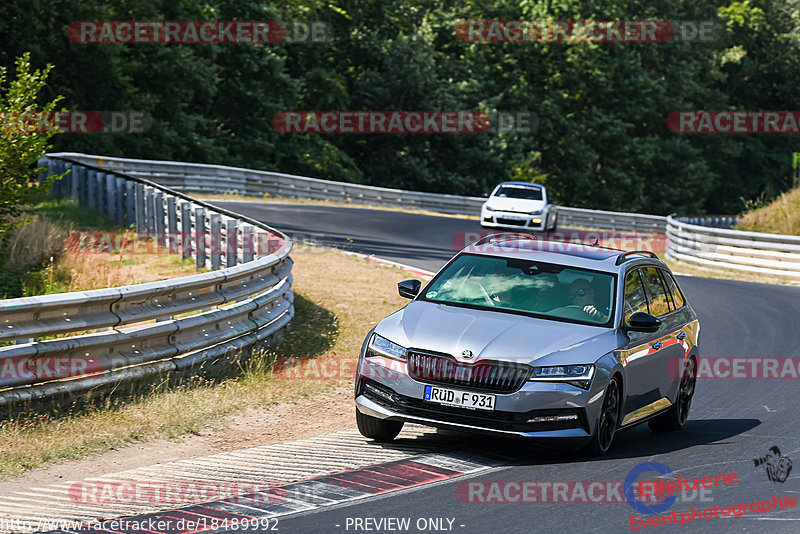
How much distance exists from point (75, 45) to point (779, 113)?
168 feet

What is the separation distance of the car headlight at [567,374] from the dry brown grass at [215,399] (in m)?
2.92

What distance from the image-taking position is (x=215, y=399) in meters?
10.1

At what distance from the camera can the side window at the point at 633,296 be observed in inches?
365

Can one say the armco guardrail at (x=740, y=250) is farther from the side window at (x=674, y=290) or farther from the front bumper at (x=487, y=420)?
the front bumper at (x=487, y=420)

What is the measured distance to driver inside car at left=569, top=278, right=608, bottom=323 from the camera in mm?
9008

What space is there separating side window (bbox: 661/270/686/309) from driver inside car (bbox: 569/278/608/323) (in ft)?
5.04

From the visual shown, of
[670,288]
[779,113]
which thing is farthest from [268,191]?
[779,113]

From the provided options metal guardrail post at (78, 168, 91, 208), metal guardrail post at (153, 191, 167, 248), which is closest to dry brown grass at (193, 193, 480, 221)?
metal guardrail post at (78, 168, 91, 208)

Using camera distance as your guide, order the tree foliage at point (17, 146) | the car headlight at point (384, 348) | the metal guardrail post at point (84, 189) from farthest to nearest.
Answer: the metal guardrail post at point (84, 189) → the tree foliage at point (17, 146) → the car headlight at point (384, 348)

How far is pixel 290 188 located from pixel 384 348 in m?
32.8

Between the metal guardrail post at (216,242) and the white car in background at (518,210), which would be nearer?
the metal guardrail post at (216,242)

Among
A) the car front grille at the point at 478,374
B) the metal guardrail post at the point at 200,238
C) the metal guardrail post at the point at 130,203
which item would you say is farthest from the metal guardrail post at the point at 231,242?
the car front grille at the point at 478,374
